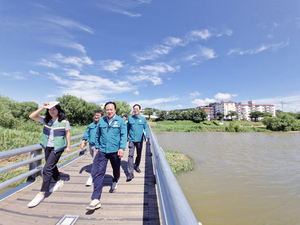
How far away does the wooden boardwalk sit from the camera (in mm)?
2096

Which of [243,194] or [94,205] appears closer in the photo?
[94,205]

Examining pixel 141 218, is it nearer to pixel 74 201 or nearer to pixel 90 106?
pixel 74 201

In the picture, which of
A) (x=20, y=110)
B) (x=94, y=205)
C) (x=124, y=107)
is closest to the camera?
(x=94, y=205)

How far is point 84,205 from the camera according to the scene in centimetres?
247

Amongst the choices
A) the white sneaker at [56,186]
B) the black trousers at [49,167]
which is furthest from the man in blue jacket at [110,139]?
the white sneaker at [56,186]

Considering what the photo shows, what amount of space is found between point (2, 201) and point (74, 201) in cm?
118

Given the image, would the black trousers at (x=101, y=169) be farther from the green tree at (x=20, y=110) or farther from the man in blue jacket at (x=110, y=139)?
the green tree at (x=20, y=110)

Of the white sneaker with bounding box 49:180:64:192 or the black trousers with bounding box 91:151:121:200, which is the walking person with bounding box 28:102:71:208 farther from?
the black trousers with bounding box 91:151:121:200

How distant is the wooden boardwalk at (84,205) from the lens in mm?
2096

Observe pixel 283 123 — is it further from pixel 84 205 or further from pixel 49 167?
pixel 49 167

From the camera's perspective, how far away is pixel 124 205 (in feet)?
8.03

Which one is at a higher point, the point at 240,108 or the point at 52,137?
the point at 240,108

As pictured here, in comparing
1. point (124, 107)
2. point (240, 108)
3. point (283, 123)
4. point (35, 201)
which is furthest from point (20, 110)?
point (240, 108)

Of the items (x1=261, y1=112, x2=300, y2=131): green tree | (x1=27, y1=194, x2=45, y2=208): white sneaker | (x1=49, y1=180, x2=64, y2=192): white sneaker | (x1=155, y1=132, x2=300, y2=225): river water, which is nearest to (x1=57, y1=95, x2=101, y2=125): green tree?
(x1=155, y1=132, x2=300, y2=225): river water
